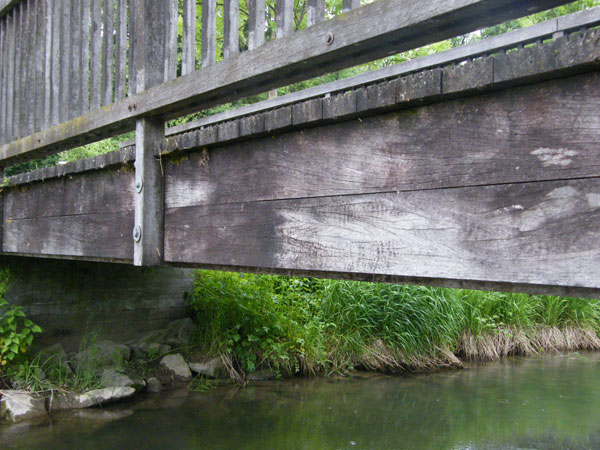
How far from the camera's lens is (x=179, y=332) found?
20.2 feet

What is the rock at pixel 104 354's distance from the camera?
526 centimetres

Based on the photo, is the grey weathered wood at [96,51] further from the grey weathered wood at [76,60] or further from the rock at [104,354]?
the rock at [104,354]

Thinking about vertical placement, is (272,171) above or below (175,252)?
above

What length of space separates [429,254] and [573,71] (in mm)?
550

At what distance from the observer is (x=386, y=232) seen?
4.99 ft

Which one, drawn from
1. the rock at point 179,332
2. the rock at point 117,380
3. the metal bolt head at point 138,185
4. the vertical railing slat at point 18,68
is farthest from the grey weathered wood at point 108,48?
the rock at point 179,332

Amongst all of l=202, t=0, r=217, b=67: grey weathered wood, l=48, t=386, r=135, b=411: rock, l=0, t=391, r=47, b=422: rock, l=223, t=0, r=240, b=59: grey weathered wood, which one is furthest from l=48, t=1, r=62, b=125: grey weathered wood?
l=48, t=386, r=135, b=411: rock

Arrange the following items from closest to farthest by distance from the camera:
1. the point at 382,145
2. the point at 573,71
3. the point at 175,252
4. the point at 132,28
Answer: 1. the point at 573,71
2. the point at 382,145
3. the point at 175,252
4. the point at 132,28

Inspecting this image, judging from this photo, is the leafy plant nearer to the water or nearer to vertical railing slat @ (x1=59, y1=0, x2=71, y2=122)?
the water

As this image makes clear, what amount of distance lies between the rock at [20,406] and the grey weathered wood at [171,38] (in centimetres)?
357

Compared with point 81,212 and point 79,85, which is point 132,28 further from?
point 81,212

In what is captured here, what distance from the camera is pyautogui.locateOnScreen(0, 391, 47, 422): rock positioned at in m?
4.49

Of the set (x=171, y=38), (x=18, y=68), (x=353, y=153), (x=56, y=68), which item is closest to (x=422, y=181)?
(x=353, y=153)

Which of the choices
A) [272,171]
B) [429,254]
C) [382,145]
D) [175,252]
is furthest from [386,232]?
[175,252]
